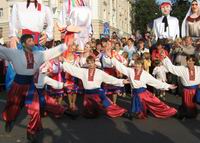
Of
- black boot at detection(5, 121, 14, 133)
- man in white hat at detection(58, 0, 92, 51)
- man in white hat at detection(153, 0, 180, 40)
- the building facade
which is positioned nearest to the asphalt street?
black boot at detection(5, 121, 14, 133)

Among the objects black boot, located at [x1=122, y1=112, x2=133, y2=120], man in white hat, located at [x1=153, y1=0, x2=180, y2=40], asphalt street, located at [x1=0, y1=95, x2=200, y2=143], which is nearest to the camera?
asphalt street, located at [x1=0, y1=95, x2=200, y2=143]

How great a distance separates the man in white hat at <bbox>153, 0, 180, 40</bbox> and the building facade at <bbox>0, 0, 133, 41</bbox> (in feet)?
76.8

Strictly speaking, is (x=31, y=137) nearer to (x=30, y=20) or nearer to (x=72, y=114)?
(x=72, y=114)

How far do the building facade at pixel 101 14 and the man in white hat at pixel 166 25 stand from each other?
23403 millimetres

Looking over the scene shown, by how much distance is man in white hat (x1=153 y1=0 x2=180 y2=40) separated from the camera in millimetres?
12135

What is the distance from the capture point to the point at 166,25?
12.2 metres

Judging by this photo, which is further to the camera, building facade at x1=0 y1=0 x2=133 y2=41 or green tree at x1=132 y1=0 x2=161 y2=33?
green tree at x1=132 y1=0 x2=161 y2=33

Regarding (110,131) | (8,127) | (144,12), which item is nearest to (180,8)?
(144,12)

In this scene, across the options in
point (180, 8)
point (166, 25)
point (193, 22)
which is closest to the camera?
point (193, 22)

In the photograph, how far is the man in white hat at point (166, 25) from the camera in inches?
478

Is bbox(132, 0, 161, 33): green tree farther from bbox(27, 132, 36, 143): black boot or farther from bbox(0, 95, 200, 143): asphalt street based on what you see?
bbox(27, 132, 36, 143): black boot

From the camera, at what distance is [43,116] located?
8.91m

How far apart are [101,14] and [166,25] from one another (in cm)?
3611

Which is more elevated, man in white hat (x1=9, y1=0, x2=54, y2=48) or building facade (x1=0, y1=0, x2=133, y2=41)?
building facade (x1=0, y1=0, x2=133, y2=41)
